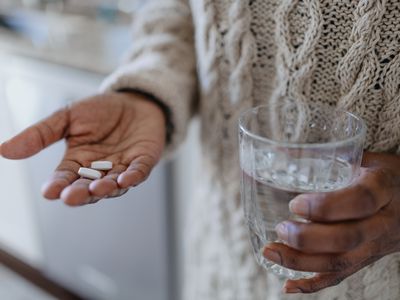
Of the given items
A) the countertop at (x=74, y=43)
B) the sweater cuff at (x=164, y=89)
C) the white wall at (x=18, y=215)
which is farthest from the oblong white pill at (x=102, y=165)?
the white wall at (x=18, y=215)

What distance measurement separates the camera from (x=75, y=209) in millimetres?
960

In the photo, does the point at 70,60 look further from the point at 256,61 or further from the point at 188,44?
the point at 256,61

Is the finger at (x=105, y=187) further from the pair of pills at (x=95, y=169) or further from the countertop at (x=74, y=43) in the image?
the countertop at (x=74, y=43)

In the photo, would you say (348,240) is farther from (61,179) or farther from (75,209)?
(75,209)

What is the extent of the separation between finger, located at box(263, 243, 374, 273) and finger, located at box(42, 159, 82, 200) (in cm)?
14

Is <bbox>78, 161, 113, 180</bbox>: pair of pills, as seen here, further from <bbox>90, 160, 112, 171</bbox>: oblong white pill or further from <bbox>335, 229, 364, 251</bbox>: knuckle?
<bbox>335, 229, 364, 251</bbox>: knuckle

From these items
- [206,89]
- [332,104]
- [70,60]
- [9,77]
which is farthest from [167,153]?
[9,77]

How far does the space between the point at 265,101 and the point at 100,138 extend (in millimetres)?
153

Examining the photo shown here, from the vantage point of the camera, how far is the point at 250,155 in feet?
1.01

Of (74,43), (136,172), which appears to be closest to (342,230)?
(136,172)

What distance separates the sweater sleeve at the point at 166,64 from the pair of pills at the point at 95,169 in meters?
0.12

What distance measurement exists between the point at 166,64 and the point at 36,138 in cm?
18

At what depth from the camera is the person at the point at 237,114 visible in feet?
0.90

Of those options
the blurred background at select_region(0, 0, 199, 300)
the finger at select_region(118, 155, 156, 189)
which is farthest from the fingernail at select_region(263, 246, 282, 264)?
the blurred background at select_region(0, 0, 199, 300)
